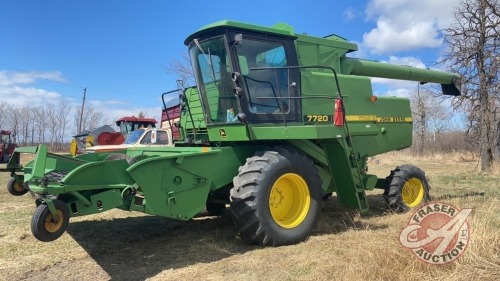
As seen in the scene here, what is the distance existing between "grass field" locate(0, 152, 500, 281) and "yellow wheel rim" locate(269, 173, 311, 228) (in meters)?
0.37

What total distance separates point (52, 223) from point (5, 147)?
25.5 meters

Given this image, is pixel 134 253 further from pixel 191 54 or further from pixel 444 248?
pixel 444 248

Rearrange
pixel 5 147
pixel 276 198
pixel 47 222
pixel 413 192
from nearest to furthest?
1. pixel 47 222
2. pixel 276 198
3. pixel 413 192
4. pixel 5 147

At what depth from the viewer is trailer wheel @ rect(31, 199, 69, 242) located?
12.4 feet

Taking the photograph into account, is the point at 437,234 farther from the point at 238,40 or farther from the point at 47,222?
the point at 47,222

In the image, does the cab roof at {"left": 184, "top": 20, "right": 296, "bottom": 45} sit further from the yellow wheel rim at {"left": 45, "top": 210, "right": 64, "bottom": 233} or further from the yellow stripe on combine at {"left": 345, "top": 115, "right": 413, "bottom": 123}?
the yellow wheel rim at {"left": 45, "top": 210, "right": 64, "bottom": 233}

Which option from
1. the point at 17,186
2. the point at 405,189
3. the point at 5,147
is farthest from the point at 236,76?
the point at 5,147

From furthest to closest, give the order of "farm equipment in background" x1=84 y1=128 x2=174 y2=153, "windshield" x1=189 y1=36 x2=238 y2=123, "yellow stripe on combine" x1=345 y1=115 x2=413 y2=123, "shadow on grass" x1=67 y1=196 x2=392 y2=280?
"farm equipment in background" x1=84 y1=128 x2=174 y2=153, "yellow stripe on combine" x1=345 y1=115 x2=413 y2=123, "windshield" x1=189 y1=36 x2=238 y2=123, "shadow on grass" x1=67 y1=196 x2=392 y2=280

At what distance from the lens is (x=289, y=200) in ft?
19.1

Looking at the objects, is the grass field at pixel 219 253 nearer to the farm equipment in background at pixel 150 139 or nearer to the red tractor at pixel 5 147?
the farm equipment in background at pixel 150 139

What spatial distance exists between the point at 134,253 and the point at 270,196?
1838mm

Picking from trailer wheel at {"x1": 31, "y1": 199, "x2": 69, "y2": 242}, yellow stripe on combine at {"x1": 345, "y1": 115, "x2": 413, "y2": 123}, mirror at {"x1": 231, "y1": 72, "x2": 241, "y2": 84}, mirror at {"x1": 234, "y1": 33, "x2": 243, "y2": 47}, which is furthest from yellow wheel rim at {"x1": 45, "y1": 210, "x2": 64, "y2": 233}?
yellow stripe on combine at {"x1": 345, "y1": 115, "x2": 413, "y2": 123}

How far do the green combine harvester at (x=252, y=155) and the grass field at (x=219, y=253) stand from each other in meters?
0.45

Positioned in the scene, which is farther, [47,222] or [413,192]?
[413,192]
